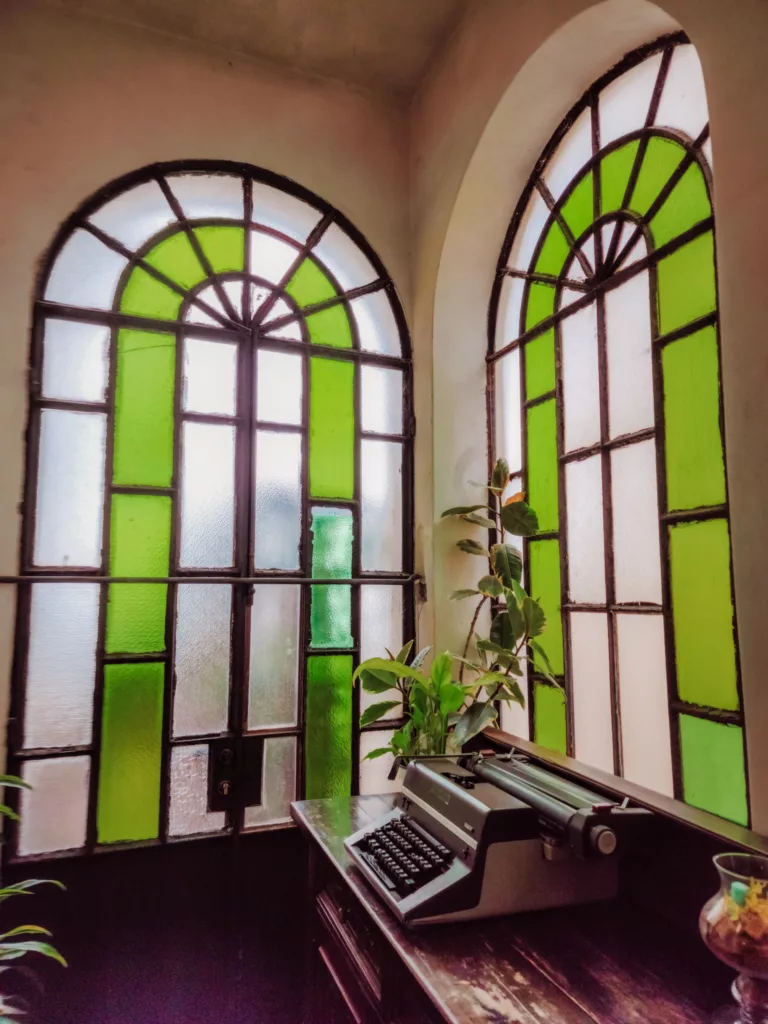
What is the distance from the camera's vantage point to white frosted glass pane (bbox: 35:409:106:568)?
2.41 metres

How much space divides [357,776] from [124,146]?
2687mm

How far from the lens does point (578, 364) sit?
2422mm

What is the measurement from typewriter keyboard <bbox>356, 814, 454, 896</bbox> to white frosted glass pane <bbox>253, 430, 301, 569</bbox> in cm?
127

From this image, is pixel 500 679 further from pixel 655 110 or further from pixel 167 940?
pixel 655 110

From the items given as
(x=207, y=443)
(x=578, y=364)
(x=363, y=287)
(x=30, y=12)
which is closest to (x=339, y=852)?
(x=207, y=443)

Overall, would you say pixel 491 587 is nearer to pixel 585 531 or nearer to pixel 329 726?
pixel 585 531

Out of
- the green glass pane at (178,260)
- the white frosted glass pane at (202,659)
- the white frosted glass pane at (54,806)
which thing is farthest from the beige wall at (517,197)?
the white frosted glass pane at (54,806)

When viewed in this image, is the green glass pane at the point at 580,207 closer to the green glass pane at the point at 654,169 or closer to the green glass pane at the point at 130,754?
the green glass pane at the point at 654,169

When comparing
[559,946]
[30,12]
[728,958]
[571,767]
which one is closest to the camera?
[728,958]

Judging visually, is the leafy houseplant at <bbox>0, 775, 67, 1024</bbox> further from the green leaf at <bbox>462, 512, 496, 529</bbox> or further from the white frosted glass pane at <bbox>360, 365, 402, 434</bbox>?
the white frosted glass pane at <bbox>360, 365, 402, 434</bbox>

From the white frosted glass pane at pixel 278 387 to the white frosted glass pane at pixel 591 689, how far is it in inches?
54.8

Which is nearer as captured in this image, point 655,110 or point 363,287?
point 655,110

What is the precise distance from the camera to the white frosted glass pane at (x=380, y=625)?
2.82 meters

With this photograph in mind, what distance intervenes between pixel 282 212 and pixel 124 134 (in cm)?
67
